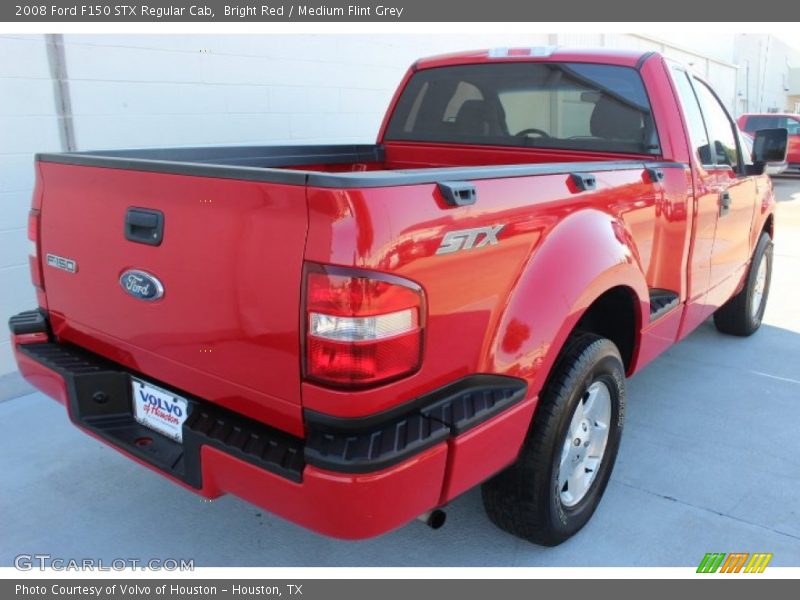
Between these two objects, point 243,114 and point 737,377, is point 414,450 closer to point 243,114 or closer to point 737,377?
point 737,377

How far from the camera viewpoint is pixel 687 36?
19.2 meters

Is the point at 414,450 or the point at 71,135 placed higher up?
the point at 71,135

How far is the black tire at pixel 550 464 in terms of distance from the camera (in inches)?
95.2

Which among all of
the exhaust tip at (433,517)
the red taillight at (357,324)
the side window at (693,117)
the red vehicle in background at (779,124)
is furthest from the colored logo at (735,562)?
the red vehicle in background at (779,124)

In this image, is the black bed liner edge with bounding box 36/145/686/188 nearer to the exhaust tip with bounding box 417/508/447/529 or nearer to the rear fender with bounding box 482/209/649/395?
the rear fender with bounding box 482/209/649/395

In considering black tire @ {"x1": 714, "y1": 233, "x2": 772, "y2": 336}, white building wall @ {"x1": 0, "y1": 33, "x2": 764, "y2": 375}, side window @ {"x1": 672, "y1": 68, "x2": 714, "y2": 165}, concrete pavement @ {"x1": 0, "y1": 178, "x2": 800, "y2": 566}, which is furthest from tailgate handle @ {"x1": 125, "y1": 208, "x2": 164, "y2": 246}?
black tire @ {"x1": 714, "y1": 233, "x2": 772, "y2": 336}

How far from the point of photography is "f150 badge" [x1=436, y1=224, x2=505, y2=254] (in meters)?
1.93

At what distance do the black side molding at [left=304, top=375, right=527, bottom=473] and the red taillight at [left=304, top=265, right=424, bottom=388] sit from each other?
0.41 feet

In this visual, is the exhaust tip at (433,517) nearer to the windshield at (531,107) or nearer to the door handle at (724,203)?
the windshield at (531,107)

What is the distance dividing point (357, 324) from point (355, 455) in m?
0.34

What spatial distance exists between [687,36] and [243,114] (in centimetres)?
1750

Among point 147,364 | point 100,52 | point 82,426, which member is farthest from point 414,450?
point 100,52

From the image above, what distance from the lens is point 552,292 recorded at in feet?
7.59

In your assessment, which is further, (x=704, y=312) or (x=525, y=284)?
(x=704, y=312)
